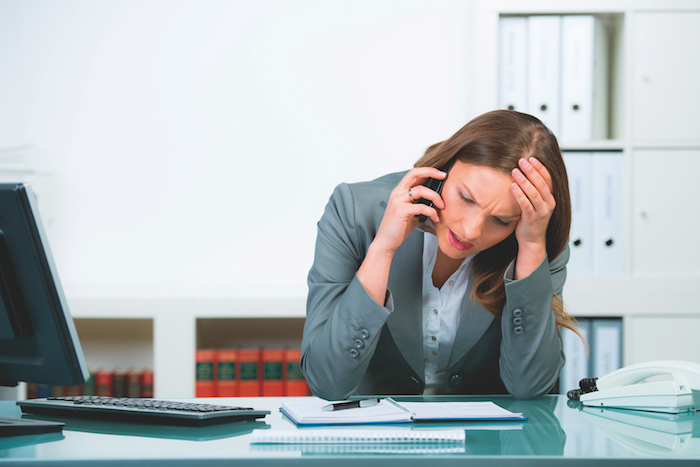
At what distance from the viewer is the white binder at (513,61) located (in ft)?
6.46

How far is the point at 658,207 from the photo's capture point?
1990mm

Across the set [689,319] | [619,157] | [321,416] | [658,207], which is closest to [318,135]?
[619,157]

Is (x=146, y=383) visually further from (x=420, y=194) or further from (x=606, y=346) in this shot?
(x=606, y=346)

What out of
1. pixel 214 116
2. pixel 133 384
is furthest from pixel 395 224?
pixel 214 116

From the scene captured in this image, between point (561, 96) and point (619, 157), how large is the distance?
1.02 feet

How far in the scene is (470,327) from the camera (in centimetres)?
119

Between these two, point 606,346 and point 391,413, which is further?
point 606,346

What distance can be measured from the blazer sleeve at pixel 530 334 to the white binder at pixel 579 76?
1.09 metres

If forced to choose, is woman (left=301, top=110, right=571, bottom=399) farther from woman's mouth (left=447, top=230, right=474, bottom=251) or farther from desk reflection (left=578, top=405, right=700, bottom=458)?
desk reflection (left=578, top=405, right=700, bottom=458)

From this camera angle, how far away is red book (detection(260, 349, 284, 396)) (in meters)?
2.03

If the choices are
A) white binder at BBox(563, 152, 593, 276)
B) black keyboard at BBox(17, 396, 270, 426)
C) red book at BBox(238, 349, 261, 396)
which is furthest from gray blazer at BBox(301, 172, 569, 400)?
red book at BBox(238, 349, 261, 396)

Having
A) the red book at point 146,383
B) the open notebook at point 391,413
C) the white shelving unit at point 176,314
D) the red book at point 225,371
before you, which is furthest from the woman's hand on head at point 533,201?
the red book at point 146,383

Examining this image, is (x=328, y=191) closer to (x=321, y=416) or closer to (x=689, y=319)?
(x=689, y=319)

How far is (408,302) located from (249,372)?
1025mm
